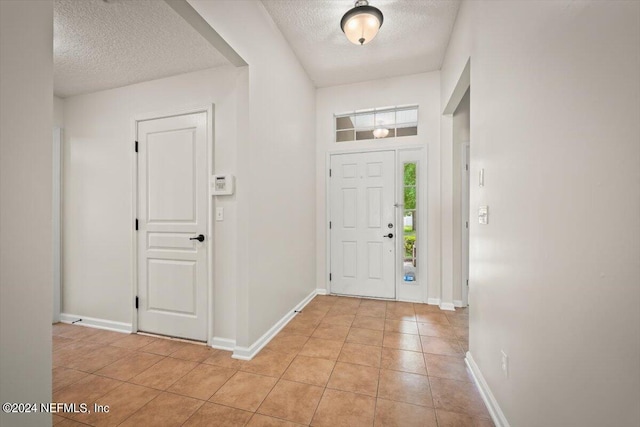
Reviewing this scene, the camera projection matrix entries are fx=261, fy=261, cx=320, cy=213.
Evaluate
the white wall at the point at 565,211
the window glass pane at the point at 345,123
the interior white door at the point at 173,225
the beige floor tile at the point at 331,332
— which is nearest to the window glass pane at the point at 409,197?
the window glass pane at the point at 345,123

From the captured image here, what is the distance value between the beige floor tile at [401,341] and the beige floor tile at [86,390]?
219 centimetres

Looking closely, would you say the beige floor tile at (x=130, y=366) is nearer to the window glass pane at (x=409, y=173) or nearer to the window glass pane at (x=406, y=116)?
the window glass pane at (x=409, y=173)

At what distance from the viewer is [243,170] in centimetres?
221

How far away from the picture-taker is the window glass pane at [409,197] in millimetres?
3574

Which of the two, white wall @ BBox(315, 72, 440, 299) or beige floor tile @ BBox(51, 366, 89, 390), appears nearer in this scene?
beige floor tile @ BBox(51, 366, 89, 390)

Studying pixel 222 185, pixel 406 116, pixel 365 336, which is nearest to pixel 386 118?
pixel 406 116

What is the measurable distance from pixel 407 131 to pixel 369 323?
256cm

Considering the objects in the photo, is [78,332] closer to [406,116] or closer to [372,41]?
[372,41]

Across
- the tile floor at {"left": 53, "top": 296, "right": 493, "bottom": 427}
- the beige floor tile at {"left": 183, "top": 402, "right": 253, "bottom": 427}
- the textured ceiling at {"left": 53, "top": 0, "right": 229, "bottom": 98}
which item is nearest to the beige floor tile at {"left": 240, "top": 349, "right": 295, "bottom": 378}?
the tile floor at {"left": 53, "top": 296, "right": 493, "bottom": 427}

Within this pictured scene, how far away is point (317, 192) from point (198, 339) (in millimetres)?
2390

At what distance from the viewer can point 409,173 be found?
358 centimetres

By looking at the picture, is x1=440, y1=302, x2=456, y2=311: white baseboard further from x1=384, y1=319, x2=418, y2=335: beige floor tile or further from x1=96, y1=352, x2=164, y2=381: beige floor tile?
x1=96, y1=352, x2=164, y2=381: beige floor tile

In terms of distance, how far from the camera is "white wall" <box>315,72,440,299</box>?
3.47 metres

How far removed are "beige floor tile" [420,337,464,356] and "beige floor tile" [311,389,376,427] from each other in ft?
3.01
